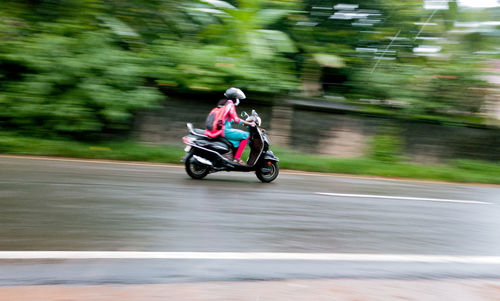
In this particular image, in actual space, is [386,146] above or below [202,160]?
below

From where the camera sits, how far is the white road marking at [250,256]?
369 centimetres

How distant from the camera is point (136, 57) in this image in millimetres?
12391

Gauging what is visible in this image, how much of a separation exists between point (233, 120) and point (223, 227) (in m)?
3.75

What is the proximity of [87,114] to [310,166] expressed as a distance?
5.97 m

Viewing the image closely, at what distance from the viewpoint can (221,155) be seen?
847 cm

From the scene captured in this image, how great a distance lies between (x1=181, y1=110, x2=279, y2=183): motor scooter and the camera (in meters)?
8.35

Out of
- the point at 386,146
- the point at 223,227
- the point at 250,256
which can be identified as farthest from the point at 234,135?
the point at 386,146

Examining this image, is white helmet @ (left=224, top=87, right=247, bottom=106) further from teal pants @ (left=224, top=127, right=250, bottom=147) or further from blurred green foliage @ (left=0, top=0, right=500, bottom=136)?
blurred green foliage @ (left=0, top=0, right=500, bottom=136)

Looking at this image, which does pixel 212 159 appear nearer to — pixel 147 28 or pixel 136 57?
pixel 136 57

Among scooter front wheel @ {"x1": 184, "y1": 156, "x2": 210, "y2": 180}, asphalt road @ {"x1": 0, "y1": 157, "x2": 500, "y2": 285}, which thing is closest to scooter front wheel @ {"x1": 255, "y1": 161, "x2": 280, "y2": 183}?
asphalt road @ {"x1": 0, "y1": 157, "x2": 500, "y2": 285}

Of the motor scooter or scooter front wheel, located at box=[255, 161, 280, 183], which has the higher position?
the motor scooter

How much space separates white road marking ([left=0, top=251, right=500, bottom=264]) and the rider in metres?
4.45

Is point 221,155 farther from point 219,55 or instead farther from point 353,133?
point 353,133

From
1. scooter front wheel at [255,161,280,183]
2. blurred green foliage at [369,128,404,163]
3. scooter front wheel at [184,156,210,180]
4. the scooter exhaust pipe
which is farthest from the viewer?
blurred green foliage at [369,128,404,163]
